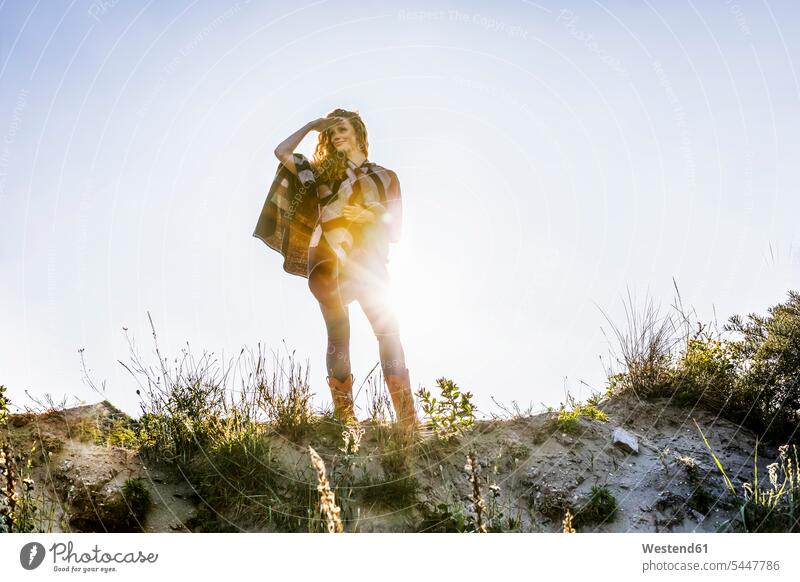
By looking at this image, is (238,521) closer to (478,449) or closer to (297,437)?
(297,437)

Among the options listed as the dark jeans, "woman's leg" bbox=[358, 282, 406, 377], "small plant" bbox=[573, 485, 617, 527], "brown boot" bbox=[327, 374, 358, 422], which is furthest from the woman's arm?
"small plant" bbox=[573, 485, 617, 527]

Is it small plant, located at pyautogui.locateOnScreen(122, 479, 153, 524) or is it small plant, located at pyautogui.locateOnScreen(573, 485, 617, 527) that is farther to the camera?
small plant, located at pyautogui.locateOnScreen(573, 485, 617, 527)

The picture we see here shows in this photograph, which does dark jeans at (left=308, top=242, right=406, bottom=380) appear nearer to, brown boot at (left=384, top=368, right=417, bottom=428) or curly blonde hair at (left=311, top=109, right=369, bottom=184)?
brown boot at (left=384, top=368, right=417, bottom=428)

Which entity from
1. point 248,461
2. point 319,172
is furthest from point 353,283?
point 248,461

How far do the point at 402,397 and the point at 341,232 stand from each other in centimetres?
125

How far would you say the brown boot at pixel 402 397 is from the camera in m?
4.23

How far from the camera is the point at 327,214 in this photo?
4543mm

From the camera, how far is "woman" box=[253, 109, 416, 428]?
4.45 metres
